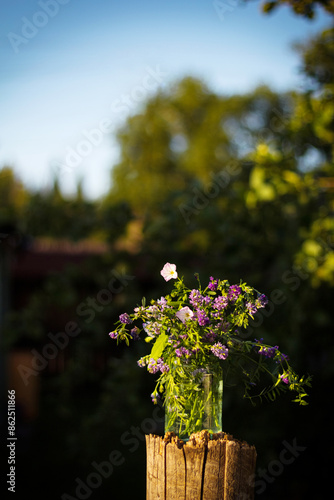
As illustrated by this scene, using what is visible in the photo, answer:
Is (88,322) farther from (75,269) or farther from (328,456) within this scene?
(328,456)

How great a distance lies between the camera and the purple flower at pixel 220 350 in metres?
1.96

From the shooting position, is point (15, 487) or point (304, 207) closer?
point (304, 207)

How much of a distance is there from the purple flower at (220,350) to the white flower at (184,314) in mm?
148

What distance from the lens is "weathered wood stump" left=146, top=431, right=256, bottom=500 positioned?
6.55ft

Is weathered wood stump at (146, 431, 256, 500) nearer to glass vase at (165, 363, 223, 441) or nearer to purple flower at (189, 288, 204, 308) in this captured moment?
glass vase at (165, 363, 223, 441)

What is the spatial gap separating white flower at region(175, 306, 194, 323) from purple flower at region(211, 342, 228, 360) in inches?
5.8

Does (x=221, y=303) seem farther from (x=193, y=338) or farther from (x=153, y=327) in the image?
(x=153, y=327)

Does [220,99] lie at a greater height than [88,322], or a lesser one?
greater

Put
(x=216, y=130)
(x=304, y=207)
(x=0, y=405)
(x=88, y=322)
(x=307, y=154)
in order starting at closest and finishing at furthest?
(x=304, y=207)
(x=307, y=154)
(x=88, y=322)
(x=0, y=405)
(x=216, y=130)

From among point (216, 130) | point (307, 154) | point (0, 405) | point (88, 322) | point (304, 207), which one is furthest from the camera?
point (216, 130)

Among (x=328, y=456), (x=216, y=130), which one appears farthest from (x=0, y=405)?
(x=216, y=130)

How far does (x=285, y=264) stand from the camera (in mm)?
5148

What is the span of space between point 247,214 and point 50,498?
371 cm
